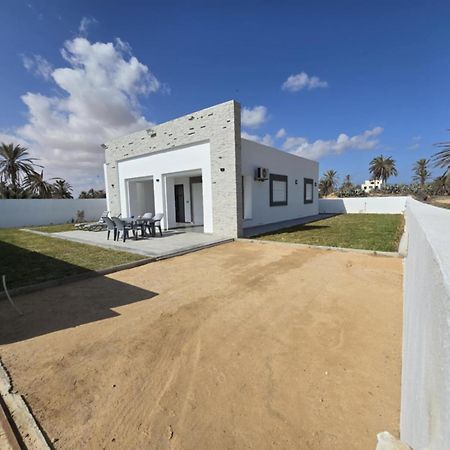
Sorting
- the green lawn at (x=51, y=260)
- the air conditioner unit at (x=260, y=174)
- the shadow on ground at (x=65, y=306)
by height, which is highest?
the air conditioner unit at (x=260, y=174)

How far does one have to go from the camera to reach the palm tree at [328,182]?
2003 inches

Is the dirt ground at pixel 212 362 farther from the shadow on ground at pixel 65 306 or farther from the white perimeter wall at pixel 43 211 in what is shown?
the white perimeter wall at pixel 43 211

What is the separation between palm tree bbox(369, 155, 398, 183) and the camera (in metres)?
42.8

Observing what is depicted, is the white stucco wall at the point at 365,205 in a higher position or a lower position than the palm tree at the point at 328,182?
lower

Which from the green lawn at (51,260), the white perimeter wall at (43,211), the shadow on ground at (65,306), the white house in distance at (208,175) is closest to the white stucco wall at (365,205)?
the white house in distance at (208,175)

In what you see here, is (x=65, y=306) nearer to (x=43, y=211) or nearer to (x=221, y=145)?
(x=221, y=145)

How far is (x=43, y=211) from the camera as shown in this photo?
19.4 metres

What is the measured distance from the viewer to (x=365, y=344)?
113 inches

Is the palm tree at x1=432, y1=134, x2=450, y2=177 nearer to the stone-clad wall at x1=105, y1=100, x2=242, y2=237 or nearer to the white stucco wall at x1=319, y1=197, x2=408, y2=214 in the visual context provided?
the white stucco wall at x1=319, y1=197, x2=408, y2=214

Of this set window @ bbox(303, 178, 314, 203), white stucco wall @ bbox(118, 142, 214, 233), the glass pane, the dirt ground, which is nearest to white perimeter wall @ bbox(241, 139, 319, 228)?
window @ bbox(303, 178, 314, 203)

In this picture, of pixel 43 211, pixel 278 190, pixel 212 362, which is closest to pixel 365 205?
pixel 278 190

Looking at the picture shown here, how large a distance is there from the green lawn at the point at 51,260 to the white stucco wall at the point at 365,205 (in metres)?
21.0

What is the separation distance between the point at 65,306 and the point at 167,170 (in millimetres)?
9555

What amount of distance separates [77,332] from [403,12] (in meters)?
12.3
